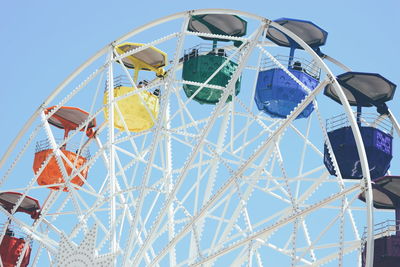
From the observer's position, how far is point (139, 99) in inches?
1474

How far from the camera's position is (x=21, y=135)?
35.4 m

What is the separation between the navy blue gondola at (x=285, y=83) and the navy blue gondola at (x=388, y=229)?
351 centimetres

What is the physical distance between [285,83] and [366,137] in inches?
131

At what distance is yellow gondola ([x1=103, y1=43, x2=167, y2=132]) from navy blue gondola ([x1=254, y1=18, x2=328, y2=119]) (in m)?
3.51

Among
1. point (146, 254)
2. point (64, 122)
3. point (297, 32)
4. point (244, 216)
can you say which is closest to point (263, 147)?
point (244, 216)

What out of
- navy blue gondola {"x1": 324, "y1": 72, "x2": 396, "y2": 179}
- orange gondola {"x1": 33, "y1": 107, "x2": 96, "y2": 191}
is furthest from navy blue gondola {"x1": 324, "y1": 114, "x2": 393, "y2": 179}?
orange gondola {"x1": 33, "y1": 107, "x2": 96, "y2": 191}

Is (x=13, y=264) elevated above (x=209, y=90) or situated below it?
below

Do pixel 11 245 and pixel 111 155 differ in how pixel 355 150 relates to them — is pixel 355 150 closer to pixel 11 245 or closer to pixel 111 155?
pixel 111 155

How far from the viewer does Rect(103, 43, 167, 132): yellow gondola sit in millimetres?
37281

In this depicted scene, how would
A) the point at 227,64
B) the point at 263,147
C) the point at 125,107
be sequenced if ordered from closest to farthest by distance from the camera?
the point at 263,147
the point at 227,64
the point at 125,107

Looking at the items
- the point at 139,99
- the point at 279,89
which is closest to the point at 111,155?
the point at 139,99

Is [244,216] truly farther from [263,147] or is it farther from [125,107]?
[125,107]

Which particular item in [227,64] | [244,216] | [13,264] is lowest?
[13,264]

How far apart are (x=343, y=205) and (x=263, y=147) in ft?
10.5
